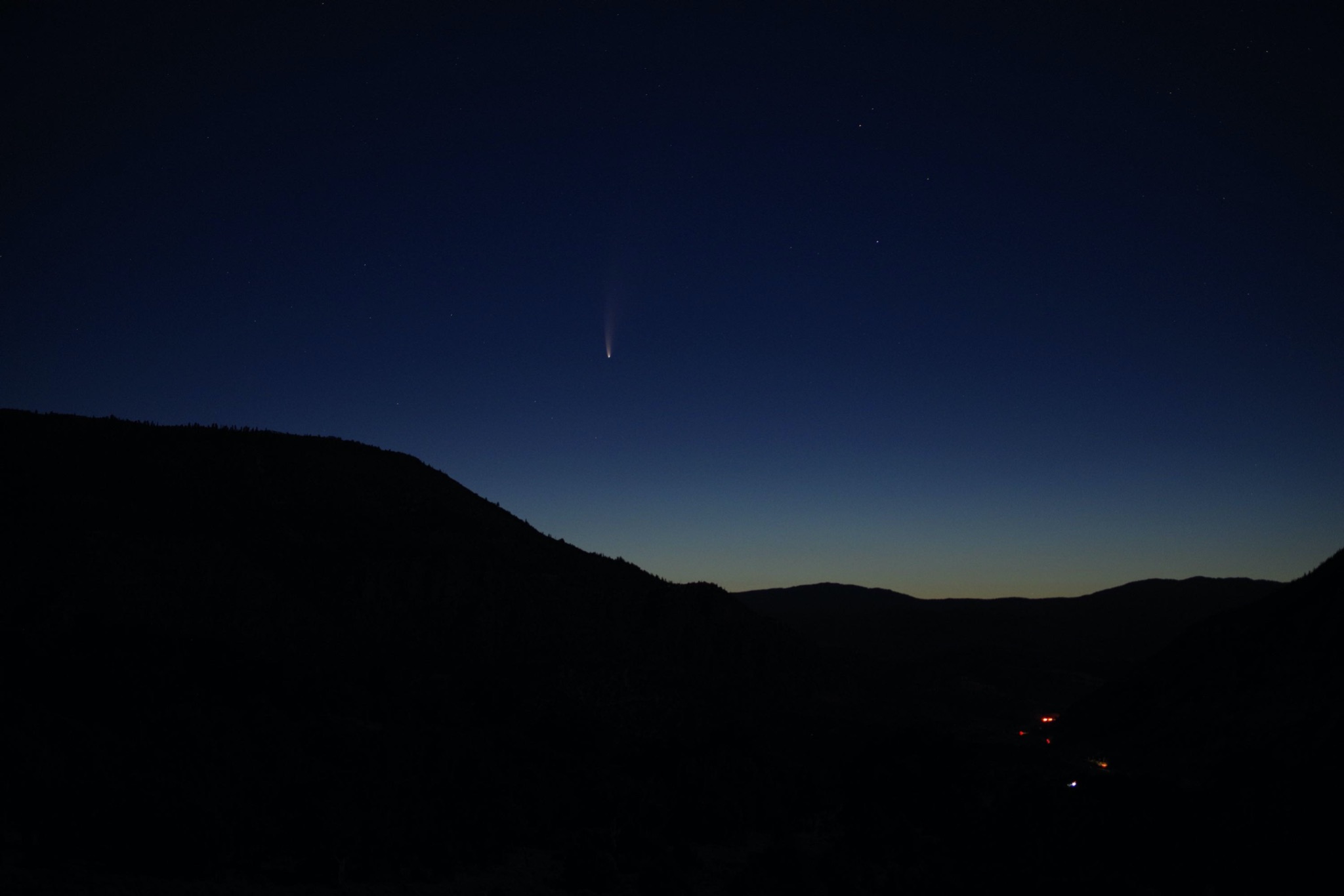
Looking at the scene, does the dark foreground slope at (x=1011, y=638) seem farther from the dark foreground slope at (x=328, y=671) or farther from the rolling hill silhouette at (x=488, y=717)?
the dark foreground slope at (x=328, y=671)

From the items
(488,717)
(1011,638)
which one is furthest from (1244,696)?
(1011,638)

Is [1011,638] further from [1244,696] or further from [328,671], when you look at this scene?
[328,671]

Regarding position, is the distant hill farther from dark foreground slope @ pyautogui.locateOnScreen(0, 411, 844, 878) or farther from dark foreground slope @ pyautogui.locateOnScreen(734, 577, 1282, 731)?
dark foreground slope @ pyautogui.locateOnScreen(0, 411, 844, 878)

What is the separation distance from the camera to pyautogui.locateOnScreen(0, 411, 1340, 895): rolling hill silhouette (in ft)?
61.1

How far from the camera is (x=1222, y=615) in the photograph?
4419 centimetres

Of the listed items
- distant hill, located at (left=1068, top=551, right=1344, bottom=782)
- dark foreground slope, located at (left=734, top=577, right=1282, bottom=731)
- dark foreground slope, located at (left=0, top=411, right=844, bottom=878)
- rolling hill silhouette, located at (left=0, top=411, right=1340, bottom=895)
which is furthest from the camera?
dark foreground slope, located at (left=734, top=577, right=1282, bottom=731)

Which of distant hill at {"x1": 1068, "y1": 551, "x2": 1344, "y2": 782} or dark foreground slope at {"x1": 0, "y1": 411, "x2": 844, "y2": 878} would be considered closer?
dark foreground slope at {"x1": 0, "y1": 411, "x2": 844, "y2": 878}

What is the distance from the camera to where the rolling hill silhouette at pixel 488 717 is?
18625 millimetres

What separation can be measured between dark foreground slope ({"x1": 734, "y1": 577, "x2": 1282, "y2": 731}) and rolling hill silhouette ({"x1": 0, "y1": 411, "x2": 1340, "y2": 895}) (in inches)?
43.5

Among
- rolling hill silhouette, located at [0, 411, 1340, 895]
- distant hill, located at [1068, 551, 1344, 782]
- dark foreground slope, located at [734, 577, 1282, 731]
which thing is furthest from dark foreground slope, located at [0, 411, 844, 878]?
distant hill, located at [1068, 551, 1344, 782]

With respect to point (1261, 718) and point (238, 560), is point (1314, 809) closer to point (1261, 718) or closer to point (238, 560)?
point (1261, 718)

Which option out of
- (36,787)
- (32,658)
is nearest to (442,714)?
(32,658)

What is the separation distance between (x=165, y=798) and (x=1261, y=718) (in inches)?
1395

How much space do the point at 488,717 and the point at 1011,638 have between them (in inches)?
3262
